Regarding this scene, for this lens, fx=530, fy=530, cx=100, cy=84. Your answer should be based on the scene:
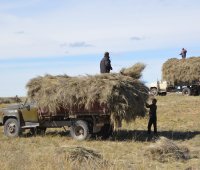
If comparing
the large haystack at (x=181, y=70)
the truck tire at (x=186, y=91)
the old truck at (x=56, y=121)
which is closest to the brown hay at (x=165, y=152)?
the old truck at (x=56, y=121)

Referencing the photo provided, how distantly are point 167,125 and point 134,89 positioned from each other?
21.9 ft

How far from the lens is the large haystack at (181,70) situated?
43.0 meters

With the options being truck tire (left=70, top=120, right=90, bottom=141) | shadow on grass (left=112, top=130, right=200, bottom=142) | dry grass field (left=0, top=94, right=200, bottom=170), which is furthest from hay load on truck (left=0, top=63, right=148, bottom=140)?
shadow on grass (left=112, top=130, right=200, bottom=142)

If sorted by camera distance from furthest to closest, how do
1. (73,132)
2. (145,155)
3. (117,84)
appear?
(73,132) < (117,84) < (145,155)

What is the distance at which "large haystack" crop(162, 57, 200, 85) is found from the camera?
4297 cm

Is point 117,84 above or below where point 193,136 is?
above

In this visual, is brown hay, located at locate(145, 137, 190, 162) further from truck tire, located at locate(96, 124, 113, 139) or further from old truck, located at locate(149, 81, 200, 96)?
old truck, located at locate(149, 81, 200, 96)

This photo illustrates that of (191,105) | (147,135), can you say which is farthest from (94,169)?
(191,105)

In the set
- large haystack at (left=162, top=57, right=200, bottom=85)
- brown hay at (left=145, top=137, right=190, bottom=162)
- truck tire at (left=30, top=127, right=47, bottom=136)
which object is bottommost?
brown hay at (left=145, top=137, right=190, bottom=162)

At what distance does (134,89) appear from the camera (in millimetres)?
18594

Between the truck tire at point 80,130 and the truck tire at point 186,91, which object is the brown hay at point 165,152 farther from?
the truck tire at point 186,91

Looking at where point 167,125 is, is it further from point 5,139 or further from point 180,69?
point 180,69

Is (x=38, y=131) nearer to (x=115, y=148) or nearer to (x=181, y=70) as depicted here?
(x=115, y=148)

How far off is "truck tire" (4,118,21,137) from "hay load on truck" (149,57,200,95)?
22958mm
